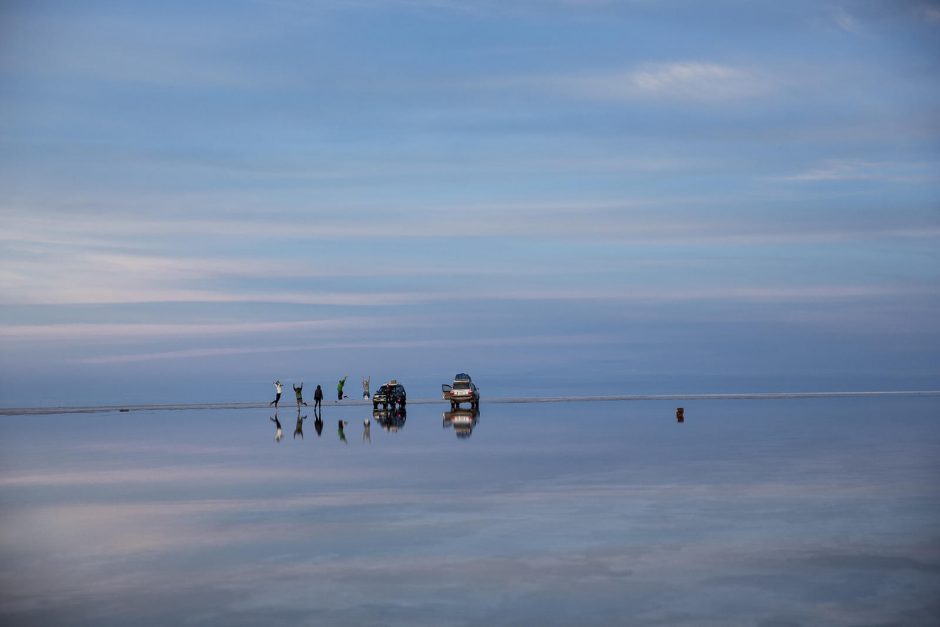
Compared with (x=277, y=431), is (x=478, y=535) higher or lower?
lower

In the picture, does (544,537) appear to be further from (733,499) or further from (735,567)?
(733,499)

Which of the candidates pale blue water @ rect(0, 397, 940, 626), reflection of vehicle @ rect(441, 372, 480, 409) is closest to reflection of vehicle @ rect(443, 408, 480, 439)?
reflection of vehicle @ rect(441, 372, 480, 409)

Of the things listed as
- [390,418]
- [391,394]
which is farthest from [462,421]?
[391,394]

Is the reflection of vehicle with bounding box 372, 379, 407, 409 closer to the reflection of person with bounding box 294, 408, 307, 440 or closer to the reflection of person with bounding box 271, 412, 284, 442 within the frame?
the reflection of person with bounding box 294, 408, 307, 440

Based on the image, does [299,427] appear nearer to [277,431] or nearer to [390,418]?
[277,431]

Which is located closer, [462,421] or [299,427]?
[299,427]

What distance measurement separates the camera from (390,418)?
59.8 metres

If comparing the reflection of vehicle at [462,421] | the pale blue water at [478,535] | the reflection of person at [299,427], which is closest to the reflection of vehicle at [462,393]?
the reflection of vehicle at [462,421]

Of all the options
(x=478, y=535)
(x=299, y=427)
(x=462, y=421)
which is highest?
(x=299, y=427)

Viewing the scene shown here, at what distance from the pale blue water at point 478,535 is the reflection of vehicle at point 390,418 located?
13.5 m

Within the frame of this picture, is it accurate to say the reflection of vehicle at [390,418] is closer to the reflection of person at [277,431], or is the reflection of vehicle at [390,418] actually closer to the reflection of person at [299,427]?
the reflection of person at [299,427]

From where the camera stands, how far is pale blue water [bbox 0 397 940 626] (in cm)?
1333

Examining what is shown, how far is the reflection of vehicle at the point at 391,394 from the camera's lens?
6775cm

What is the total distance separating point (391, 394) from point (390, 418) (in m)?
8.26
